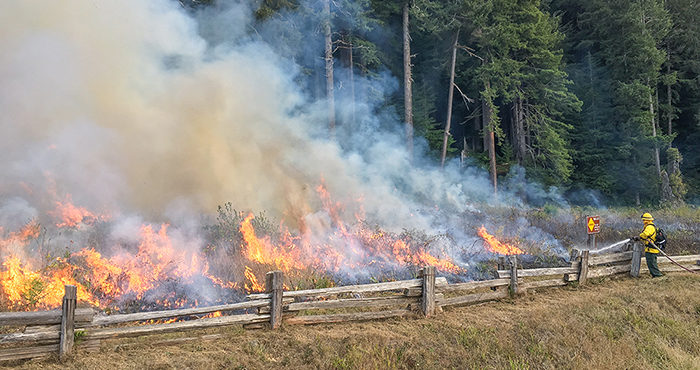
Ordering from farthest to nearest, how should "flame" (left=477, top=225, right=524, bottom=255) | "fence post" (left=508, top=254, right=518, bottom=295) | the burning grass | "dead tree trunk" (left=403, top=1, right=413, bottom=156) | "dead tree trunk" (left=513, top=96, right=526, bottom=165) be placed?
"dead tree trunk" (left=513, top=96, right=526, bottom=165) → "dead tree trunk" (left=403, top=1, right=413, bottom=156) → "flame" (left=477, top=225, right=524, bottom=255) → "fence post" (left=508, top=254, right=518, bottom=295) → the burning grass

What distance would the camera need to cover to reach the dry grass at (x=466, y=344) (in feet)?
21.3

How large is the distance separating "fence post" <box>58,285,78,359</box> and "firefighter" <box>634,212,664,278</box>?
44.6 ft

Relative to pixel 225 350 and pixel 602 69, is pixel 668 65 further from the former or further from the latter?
pixel 225 350

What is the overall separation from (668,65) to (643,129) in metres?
7.01

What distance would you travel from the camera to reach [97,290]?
892 cm

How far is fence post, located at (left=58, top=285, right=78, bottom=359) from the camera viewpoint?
616 centimetres

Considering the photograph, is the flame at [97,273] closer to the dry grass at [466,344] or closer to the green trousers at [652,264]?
the dry grass at [466,344]

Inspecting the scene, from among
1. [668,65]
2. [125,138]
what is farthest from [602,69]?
[125,138]

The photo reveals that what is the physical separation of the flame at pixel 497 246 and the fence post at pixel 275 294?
927 centimetres

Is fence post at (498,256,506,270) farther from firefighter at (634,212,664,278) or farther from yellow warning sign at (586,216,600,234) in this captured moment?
yellow warning sign at (586,216,600,234)

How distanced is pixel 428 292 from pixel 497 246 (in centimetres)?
711

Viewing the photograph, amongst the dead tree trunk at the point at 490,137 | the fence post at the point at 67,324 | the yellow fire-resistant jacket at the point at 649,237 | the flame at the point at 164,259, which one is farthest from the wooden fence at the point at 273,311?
the dead tree trunk at the point at 490,137

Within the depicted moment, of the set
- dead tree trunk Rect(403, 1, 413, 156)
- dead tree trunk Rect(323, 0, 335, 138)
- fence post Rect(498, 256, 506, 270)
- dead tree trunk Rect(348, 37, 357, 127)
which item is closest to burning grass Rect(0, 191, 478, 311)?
fence post Rect(498, 256, 506, 270)

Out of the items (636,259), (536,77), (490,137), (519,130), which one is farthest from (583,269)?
(536,77)
